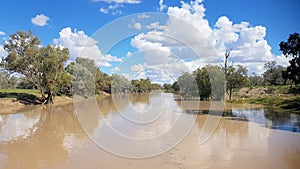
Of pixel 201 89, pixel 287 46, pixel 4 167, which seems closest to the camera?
pixel 4 167

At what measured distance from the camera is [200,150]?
33.9ft

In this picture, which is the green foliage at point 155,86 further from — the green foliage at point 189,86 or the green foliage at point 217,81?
the green foliage at point 217,81

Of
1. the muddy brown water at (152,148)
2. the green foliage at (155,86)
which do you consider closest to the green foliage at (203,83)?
the muddy brown water at (152,148)

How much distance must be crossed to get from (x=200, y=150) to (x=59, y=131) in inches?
332

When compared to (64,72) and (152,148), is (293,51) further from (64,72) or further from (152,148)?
(64,72)

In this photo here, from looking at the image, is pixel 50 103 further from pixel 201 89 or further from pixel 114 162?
pixel 114 162

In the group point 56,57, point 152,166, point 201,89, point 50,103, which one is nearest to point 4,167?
point 152,166

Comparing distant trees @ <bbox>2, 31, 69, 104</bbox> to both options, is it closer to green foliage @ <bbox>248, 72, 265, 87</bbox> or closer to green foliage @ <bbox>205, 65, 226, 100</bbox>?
green foliage @ <bbox>205, 65, 226, 100</bbox>

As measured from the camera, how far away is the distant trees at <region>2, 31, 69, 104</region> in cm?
3088

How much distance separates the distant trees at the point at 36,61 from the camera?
30875mm

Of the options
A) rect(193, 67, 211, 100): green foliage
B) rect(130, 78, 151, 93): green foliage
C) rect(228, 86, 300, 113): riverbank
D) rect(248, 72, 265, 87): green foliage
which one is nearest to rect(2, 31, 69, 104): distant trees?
rect(193, 67, 211, 100): green foliage

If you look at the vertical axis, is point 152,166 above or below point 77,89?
below

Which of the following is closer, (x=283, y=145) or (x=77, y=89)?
(x=283, y=145)

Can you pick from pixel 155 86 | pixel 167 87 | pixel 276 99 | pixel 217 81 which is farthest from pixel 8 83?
pixel 167 87
